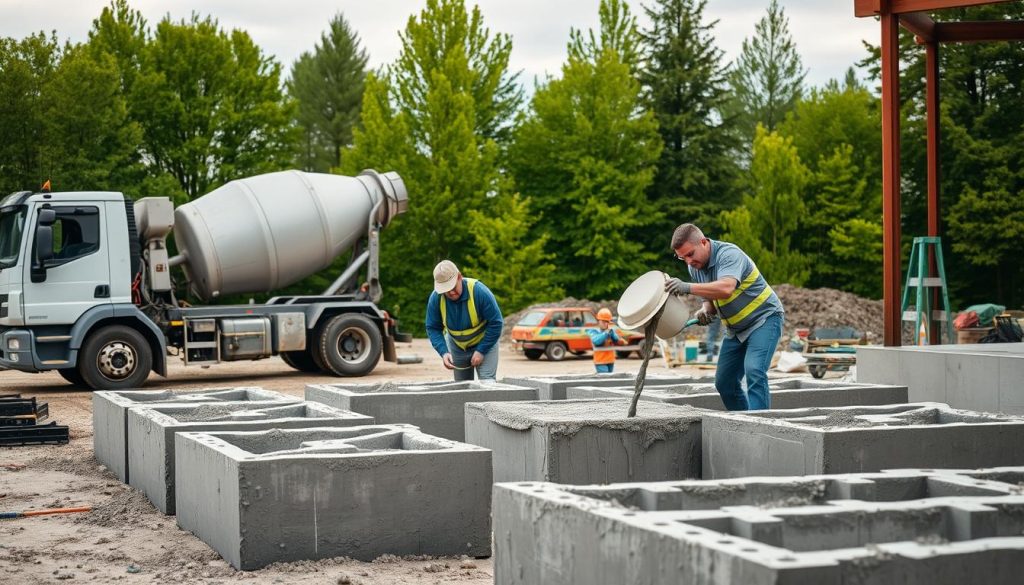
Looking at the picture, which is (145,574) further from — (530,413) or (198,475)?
(530,413)

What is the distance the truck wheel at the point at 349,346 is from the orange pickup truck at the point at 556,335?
6.87 m

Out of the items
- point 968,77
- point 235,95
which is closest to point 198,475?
point 235,95

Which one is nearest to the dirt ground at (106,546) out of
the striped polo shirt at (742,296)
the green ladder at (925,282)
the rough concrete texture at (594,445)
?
the rough concrete texture at (594,445)

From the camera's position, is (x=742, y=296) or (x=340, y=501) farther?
(x=742, y=296)

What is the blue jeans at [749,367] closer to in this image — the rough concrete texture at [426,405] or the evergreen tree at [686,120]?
the rough concrete texture at [426,405]

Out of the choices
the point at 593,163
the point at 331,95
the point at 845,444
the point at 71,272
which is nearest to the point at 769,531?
the point at 845,444

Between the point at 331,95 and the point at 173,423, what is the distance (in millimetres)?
53983

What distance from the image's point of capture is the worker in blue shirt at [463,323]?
10633mm

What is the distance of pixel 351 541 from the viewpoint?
6.22 meters

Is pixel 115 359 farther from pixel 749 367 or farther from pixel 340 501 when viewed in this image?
pixel 340 501

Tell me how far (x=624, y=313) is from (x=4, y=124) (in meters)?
33.3

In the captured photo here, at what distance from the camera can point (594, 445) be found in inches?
276

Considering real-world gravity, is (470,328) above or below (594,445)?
above

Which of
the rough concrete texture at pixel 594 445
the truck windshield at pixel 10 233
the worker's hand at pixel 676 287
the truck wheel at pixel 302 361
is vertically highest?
the truck windshield at pixel 10 233
